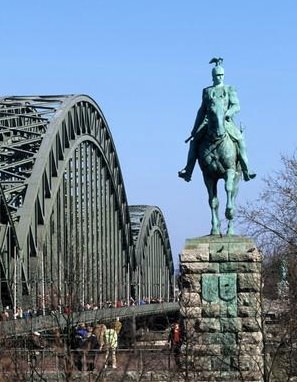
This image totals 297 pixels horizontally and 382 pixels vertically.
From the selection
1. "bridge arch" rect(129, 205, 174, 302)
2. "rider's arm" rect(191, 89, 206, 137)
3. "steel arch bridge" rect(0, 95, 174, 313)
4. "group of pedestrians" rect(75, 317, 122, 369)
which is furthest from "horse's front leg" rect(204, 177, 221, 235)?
"bridge arch" rect(129, 205, 174, 302)

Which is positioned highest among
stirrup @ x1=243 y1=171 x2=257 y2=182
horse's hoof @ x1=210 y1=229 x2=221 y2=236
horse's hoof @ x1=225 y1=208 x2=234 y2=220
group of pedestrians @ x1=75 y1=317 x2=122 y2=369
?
stirrup @ x1=243 y1=171 x2=257 y2=182

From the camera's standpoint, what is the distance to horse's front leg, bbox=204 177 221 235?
26969 mm

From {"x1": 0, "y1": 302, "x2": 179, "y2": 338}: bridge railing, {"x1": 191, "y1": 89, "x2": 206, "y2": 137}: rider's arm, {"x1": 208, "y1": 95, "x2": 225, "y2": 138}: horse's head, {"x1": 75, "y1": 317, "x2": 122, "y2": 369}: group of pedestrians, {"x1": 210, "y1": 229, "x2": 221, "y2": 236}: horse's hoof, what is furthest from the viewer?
{"x1": 210, "y1": 229, "x2": 221, "y2": 236}: horse's hoof

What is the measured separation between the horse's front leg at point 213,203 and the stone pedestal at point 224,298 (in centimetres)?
67

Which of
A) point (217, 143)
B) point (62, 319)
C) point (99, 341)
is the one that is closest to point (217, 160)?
point (217, 143)

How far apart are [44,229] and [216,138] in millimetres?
51536

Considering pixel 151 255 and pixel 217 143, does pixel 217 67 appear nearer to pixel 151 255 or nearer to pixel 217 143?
pixel 217 143

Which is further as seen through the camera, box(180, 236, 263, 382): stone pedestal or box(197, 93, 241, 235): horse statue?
box(197, 93, 241, 235): horse statue

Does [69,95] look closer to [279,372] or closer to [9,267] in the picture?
[9,267]

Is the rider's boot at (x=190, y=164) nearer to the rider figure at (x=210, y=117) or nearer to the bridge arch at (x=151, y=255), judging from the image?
the rider figure at (x=210, y=117)

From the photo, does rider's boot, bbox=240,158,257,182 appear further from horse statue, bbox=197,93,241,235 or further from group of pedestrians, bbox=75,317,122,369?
group of pedestrians, bbox=75,317,122,369

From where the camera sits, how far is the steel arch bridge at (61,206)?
66000 mm

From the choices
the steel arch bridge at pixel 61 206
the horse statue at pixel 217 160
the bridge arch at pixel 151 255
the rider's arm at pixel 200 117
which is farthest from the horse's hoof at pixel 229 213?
the bridge arch at pixel 151 255

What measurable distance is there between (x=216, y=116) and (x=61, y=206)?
61048mm
